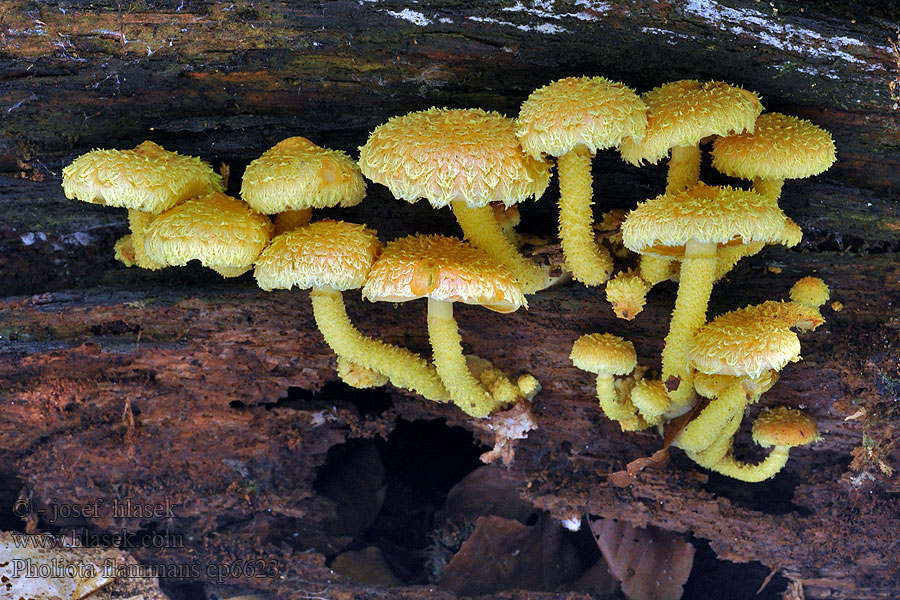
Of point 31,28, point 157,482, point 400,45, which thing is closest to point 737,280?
point 400,45

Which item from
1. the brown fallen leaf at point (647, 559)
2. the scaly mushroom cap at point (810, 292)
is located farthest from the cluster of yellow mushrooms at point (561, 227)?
the brown fallen leaf at point (647, 559)

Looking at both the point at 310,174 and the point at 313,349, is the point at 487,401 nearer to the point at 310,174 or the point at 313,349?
the point at 313,349

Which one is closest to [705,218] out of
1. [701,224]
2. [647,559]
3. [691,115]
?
[701,224]

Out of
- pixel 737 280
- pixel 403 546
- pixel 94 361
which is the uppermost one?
pixel 737 280

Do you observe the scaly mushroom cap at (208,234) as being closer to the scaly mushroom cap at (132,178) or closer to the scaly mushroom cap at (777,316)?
the scaly mushroom cap at (132,178)

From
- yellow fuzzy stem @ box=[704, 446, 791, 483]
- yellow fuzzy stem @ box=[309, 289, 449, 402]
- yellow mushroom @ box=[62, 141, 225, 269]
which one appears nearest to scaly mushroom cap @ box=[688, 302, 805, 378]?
yellow fuzzy stem @ box=[704, 446, 791, 483]

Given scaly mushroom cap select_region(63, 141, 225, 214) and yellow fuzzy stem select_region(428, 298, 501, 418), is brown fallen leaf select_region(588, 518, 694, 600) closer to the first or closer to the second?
yellow fuzzy stem select_region(428, 298, 501, 418)
